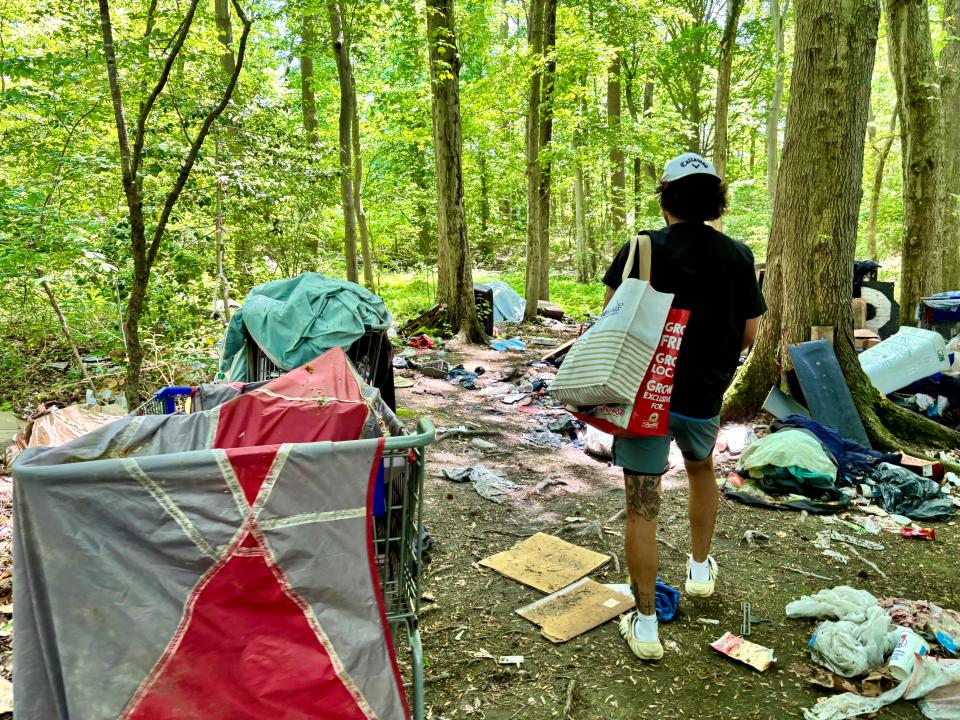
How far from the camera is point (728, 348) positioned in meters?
2.77

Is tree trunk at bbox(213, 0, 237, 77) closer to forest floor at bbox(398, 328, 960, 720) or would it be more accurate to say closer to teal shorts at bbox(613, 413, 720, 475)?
forest floor at bbox(398, 328, 960, 720)

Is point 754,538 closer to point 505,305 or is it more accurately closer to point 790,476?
point 790,476

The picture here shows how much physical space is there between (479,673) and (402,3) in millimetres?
11039

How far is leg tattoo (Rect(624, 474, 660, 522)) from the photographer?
2.72m

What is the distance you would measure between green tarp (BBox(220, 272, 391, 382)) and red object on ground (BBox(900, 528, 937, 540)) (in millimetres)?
3515

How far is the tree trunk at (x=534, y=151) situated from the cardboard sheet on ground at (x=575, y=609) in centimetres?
1048

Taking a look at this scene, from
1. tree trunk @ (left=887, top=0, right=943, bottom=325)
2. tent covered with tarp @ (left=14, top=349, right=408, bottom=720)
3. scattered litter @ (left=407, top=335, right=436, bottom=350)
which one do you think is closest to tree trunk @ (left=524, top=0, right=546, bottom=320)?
scattered litter @ (left=407, top=335, right=436, bottom=350)

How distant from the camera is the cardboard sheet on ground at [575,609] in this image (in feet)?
10.0

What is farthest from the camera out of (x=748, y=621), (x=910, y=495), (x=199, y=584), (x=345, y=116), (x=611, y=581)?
(x=345, y=116)

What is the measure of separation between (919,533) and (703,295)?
262cm

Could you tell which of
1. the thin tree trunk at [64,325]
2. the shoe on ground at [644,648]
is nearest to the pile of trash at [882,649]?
the shoe on ground at [644,648]

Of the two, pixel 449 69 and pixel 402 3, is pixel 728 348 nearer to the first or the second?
pixel 449 69

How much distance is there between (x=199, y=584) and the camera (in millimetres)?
1661

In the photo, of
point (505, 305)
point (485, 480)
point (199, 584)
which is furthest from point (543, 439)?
point (505, 305)
